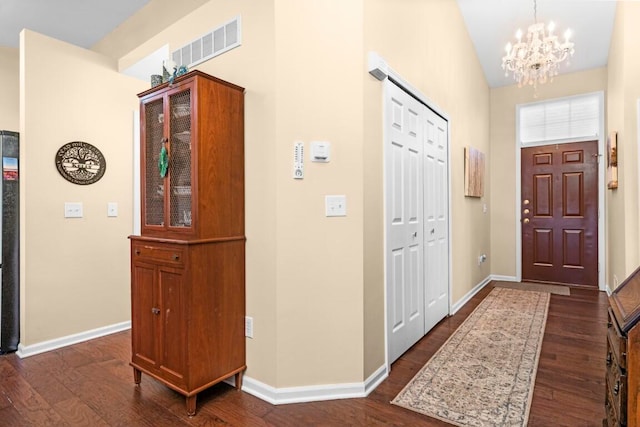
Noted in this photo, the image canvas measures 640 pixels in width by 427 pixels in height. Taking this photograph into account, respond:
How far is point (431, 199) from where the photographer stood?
310cm

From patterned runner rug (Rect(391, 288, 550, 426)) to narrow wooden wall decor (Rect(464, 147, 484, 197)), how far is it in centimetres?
153

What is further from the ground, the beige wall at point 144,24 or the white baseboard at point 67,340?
the beige wall at point 144,24

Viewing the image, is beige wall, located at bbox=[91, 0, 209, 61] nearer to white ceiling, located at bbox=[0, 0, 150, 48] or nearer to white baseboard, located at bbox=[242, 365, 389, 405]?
white ceiling, located at bbox=[0, 0, 150, 48]

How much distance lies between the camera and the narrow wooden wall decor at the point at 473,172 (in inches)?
158

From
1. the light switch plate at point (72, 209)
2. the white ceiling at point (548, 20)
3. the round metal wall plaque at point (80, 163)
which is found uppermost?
the white ceiling at point (548, 20)

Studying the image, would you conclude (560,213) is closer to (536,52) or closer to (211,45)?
(536,52)

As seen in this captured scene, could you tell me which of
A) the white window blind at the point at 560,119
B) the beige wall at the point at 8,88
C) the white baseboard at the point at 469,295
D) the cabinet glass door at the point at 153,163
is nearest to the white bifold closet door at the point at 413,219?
the white baseboard at the point at 469,295

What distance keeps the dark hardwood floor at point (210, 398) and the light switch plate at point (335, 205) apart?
109 cm

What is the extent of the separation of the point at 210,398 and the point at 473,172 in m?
3.77

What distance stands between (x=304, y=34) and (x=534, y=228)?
189 inches

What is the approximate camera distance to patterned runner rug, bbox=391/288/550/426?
5.99ft

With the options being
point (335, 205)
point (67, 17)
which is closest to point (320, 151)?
point (335, 205)

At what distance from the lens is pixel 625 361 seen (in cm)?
114

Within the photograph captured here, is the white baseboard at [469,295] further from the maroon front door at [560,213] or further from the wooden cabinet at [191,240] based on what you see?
the wooden cabinet at [191,240]
